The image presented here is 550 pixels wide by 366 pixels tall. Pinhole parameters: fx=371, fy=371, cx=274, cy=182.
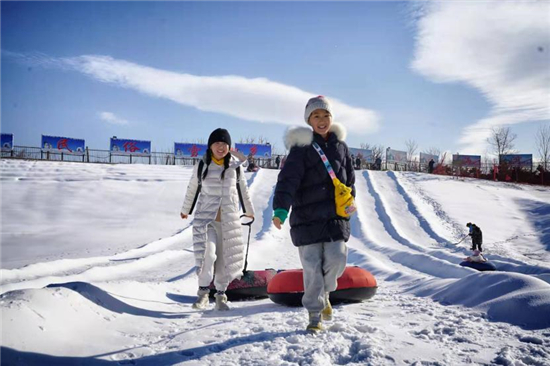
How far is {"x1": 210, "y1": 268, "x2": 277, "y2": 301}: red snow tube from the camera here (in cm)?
428

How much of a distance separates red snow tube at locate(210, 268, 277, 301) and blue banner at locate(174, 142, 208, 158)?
2979 cm

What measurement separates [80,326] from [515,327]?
2.87 m

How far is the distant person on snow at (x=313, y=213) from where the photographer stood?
9.30 ft

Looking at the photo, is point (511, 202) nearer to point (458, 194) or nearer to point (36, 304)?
point (458, 194)

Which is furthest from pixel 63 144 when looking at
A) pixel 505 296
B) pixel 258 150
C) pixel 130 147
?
pixel 505 296

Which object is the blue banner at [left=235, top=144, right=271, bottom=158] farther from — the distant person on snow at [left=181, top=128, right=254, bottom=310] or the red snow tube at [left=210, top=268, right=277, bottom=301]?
the distant person on snow at [left=181, top=128, right=254, bottom=310]

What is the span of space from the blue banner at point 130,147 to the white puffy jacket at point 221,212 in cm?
3075

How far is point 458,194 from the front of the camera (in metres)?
19.5

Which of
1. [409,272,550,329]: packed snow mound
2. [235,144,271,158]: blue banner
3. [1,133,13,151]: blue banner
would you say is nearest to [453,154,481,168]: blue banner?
[235,144,271,158]: blue banner

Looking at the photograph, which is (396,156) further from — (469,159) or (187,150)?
(187,150)

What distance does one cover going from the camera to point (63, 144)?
3092cm

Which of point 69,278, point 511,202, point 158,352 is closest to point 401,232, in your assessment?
point 511,202

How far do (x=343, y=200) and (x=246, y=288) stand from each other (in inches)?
78.5

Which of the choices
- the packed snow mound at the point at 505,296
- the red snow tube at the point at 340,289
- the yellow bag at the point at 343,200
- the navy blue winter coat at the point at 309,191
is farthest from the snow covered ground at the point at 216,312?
the yellow bag at the point at 343,200
